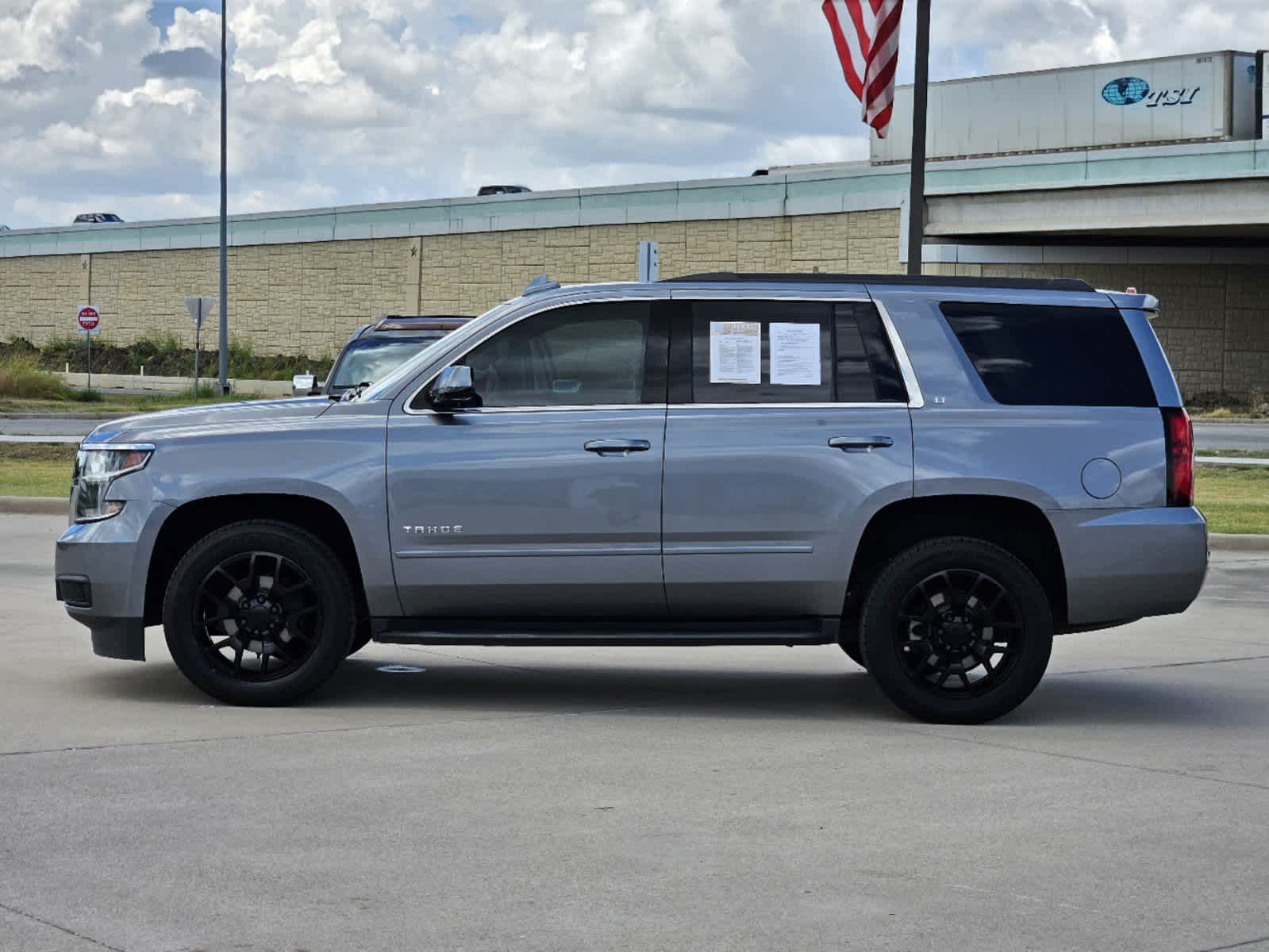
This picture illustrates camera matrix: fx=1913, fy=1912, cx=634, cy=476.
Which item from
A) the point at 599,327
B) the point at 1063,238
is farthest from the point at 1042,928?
the point at 1063,238

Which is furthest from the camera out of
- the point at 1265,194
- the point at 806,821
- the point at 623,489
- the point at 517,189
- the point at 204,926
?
the point at 517,189

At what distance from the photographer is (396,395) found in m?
8.59

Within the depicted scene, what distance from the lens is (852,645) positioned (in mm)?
9477

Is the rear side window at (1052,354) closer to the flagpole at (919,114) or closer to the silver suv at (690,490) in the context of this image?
the silver suv at (690,490)

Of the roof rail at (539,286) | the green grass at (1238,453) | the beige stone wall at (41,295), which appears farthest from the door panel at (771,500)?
the beige stone wall at (41,295)

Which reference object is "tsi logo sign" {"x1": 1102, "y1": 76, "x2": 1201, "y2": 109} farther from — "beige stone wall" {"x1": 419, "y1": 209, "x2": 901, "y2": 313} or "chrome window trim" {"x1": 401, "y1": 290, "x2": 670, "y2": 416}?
"chrome window trim" {"x1": 401, "y1": 290, "x2": 670, "y2": 416}

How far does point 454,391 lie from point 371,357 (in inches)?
→ 363

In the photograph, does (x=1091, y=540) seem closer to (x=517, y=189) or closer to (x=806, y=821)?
(x=806, y=821)

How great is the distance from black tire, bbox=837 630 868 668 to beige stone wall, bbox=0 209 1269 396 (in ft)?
127

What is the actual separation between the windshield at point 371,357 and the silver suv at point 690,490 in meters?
8.48

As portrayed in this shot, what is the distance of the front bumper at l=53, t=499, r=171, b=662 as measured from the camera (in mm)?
8531

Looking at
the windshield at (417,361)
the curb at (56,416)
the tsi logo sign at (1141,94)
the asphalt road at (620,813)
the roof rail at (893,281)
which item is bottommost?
the asphalt road at (620,813)

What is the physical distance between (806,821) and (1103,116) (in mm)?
42376

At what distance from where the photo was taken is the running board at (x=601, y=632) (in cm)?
841
